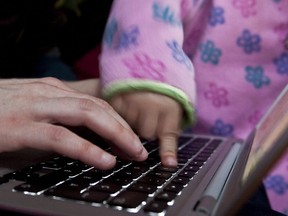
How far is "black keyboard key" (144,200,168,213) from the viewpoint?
0.35 metres

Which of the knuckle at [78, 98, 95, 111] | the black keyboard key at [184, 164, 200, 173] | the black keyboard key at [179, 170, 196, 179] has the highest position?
the knuckle at [78, 98, 95, 111]

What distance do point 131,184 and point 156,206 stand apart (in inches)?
2.6

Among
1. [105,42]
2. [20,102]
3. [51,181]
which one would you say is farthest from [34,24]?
[51,181]

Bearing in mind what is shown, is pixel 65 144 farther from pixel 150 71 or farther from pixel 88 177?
pixel 150 71

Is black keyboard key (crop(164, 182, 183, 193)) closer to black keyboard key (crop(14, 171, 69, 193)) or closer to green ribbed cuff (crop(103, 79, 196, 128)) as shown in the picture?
black keyboard key (crop(14, 171, 69, 193))

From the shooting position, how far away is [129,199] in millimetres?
365

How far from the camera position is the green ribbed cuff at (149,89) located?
0.61 meters

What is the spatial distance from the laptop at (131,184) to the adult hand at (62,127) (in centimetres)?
2

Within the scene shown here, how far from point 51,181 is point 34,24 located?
676mm

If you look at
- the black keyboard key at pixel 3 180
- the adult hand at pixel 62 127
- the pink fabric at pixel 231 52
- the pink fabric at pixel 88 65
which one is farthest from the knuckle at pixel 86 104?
the pink fabric at pixel 88 65

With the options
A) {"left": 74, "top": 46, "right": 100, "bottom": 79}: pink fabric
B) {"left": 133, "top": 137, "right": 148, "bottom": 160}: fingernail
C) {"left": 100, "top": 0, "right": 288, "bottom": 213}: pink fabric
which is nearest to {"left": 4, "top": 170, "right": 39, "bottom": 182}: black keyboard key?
{"left": 133, "top": 137, "right": 148, "bottom": 160}: fingernail

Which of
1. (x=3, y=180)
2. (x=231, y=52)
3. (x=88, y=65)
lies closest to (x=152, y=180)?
(x=3, y=180)

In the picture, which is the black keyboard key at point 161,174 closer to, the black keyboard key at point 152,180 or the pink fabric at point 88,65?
the black keyboard key at point 152,180

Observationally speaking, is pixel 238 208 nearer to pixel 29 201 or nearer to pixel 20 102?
pixel 29 201
